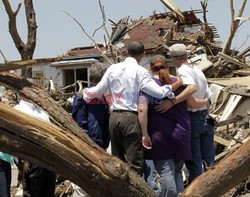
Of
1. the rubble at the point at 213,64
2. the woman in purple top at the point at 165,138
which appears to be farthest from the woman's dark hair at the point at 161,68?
the rubble at the point at 213,64

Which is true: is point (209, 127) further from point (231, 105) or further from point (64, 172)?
point (231, 105)

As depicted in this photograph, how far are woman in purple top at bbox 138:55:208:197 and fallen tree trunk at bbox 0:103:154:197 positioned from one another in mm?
1752

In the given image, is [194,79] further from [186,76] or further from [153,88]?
[153,88]

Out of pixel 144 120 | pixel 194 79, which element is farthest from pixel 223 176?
pixel 194 79

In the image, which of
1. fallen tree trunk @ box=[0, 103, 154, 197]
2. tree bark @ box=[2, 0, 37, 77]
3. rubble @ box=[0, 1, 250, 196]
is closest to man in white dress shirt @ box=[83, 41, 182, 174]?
rubble @ box=[0, 1, 250, 196]

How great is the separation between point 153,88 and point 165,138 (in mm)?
515

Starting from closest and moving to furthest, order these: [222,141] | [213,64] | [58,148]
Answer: [58,148] → [222,141] → [213,64]

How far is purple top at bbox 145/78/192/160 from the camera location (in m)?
4.59

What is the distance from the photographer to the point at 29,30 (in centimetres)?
891

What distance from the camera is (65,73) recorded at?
24.0m

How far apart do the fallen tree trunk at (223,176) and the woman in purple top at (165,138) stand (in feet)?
5.31

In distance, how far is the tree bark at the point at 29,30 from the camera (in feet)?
27.6

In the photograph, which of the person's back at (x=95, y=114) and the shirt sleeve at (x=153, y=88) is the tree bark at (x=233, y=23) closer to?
the person's back at (x=95, y=114)

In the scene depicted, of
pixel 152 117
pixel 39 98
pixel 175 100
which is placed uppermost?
pixel 39 98
